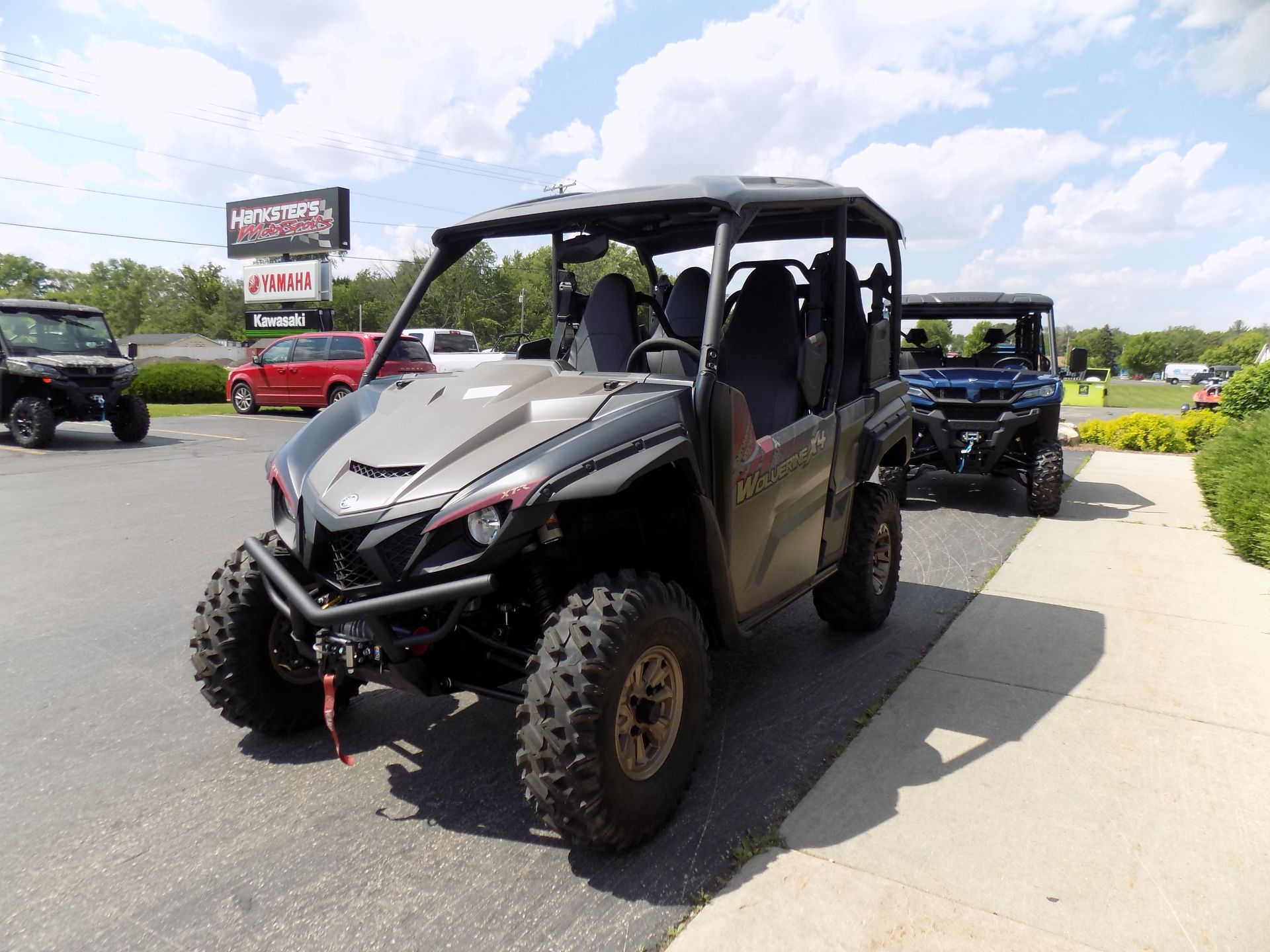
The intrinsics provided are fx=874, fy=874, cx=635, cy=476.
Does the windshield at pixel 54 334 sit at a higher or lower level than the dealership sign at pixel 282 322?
lower

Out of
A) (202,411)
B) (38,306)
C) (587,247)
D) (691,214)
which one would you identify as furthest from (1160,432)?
(202,411)

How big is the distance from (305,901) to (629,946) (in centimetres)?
93

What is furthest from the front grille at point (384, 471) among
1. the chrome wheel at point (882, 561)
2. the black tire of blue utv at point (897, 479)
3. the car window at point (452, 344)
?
the car window at point (452, 344)

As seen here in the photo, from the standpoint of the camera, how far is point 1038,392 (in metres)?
8.50

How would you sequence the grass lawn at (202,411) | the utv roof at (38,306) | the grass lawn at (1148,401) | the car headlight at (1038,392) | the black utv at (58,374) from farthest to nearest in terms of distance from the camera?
the grass lawn at (1148,401), the grass lawn at (202,411), the utv roof at (38,306), the black utv at (58,374), the car headlight at (1038,392)

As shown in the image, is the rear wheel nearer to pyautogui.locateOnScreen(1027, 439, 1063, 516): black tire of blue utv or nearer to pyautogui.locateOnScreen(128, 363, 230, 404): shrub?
pyautogui.locateOnScreen(128, 363, 230, 404): shrub

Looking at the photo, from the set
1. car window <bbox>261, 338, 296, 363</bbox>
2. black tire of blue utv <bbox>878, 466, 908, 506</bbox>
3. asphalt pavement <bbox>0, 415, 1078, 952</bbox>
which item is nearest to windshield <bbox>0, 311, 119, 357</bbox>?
car window <bbox>261, 338, 296, 363</bbox>

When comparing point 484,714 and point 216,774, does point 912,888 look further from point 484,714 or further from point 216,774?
point 216,774

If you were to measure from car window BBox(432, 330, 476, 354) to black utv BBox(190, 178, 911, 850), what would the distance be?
15.6 metres

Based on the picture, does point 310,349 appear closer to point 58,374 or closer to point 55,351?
point 55,351

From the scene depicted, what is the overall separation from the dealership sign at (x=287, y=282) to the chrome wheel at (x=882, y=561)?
115ft

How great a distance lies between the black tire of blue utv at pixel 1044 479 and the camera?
8.28 metres

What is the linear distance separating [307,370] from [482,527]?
55.2 feet

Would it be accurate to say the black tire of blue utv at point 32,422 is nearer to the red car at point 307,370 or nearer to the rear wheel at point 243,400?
the red car at point 307,370
